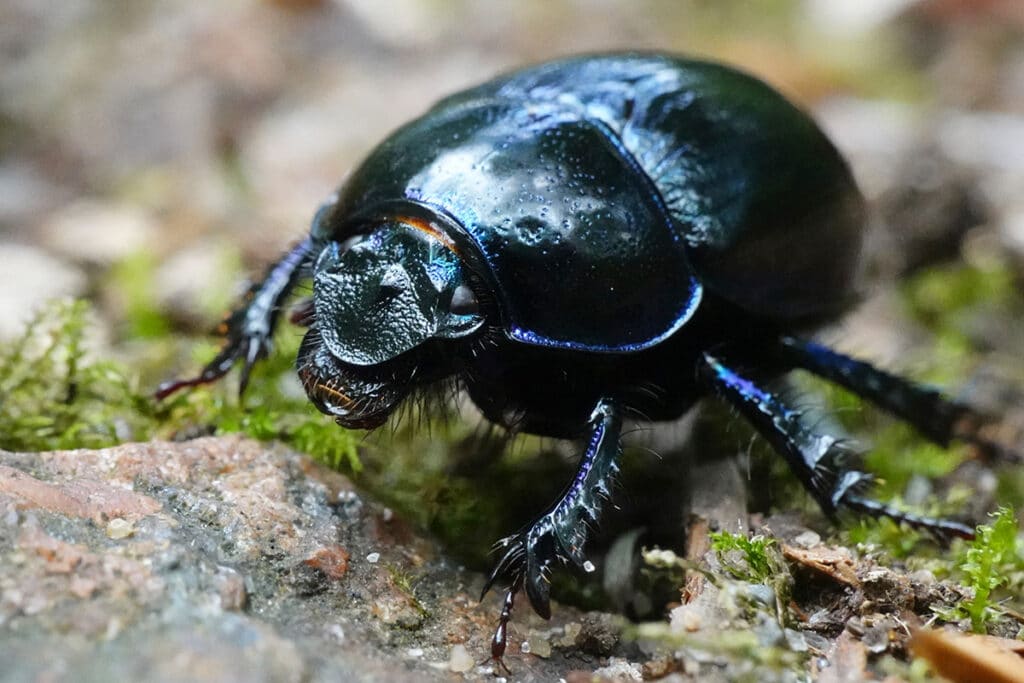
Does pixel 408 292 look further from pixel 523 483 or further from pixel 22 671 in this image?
pixel 22 671

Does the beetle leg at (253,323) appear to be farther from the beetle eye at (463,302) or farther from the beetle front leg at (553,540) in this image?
the beetle front leg at (553,540)

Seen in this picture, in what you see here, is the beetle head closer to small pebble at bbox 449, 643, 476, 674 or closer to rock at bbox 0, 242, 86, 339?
small pebble at bbox 449, 643, 476, 674

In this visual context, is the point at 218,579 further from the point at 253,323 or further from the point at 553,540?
the point at 253,323

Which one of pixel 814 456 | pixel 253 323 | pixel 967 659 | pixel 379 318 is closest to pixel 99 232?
pixel 253 323

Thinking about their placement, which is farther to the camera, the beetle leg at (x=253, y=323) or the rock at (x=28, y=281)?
the rock at (x=28, y=281)

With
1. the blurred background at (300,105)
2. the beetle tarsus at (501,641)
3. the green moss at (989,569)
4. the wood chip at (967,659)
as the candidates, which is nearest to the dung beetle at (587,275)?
the beetle tarsus at (501,641)

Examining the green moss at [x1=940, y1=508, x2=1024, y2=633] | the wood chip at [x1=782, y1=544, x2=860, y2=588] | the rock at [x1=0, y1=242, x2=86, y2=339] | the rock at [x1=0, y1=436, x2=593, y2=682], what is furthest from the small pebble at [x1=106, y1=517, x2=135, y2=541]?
the rock at [x1=0, y1=242, x2=86, y2=339]
